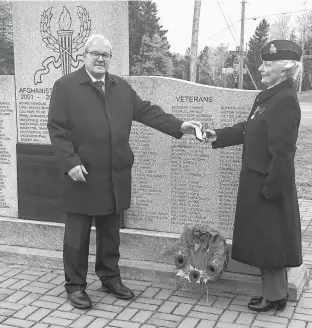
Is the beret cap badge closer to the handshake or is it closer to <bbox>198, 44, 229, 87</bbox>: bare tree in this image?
the handshake

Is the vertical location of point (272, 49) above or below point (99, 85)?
above

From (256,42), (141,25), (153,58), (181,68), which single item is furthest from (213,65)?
(153,58)

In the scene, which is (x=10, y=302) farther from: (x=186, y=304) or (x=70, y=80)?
(x=70, y=80)

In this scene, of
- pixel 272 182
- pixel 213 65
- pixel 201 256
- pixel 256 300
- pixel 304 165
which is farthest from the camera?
pixel 213 65

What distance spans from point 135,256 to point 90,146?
1.32 m

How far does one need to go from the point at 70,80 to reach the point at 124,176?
818 millimetres

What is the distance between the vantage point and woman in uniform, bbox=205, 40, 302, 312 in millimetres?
3633

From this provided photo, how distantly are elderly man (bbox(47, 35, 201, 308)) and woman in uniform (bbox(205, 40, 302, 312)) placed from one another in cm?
60

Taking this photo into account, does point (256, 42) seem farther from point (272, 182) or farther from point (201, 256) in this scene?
point (272, 182)

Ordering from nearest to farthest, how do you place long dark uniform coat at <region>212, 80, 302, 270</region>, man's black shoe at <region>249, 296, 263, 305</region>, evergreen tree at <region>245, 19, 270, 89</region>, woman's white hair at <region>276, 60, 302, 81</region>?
long dark uniform coat at <region>212, 80, 302, 270</region> → woman's white hair at <region>276, 60, 302, 81</region> → man's black shoe at <region>249, 296, 263, 305</region> → evergreen tree at <region>245, 19, 270, 89</region>

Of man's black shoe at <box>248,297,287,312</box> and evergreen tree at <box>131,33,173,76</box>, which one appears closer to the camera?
man's black shoe at <box>248,297,287,312</box>

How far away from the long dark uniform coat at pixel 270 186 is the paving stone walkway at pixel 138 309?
1.29 feet

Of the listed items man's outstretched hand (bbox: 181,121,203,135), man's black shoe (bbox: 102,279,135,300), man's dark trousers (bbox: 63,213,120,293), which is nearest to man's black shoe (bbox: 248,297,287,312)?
man's black shoe (bbox: 102,279,135,300)

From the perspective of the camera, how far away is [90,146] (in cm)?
394
